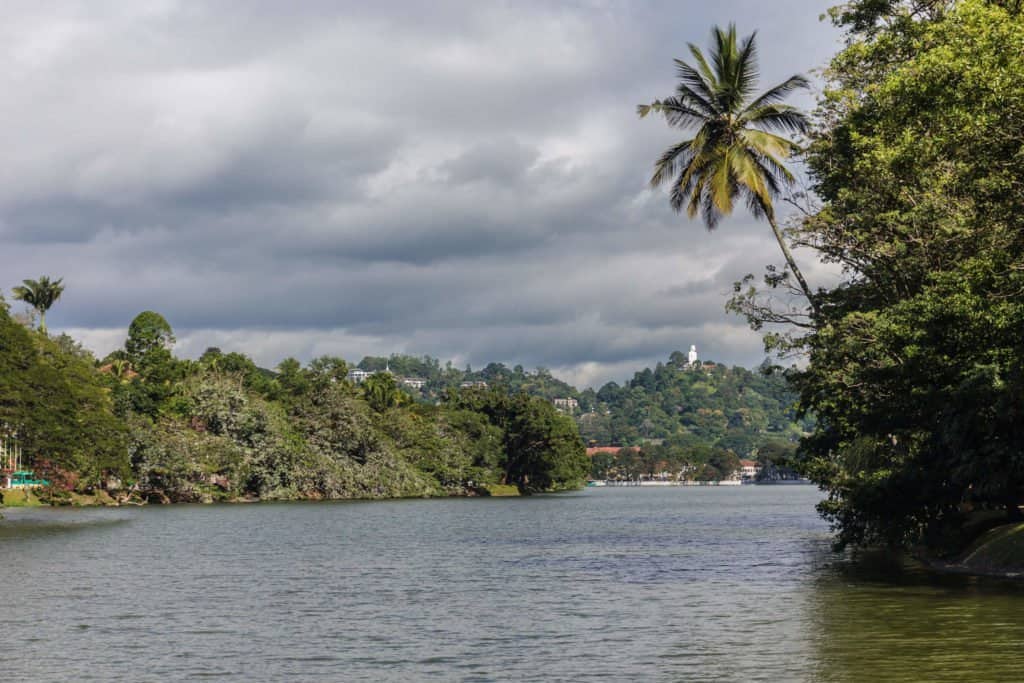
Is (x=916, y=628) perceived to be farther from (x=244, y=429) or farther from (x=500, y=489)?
(x=500, y=489)

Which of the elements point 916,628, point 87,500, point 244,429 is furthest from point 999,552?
point 244,429

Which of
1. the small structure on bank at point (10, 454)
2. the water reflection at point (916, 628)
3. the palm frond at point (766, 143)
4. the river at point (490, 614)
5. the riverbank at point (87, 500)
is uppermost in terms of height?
the palm frond at point (766, 143)

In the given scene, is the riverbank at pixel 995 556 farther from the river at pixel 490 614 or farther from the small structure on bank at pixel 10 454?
the small structure on bank at pixel 10 454

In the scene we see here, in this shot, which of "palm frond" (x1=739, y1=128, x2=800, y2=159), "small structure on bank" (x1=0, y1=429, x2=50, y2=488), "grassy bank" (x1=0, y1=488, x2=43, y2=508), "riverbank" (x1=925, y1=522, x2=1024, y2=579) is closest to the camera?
"riverbank" (x1=925, y1=522, x2=1024, y2=579)

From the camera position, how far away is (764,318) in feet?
145

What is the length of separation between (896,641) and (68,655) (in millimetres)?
16559

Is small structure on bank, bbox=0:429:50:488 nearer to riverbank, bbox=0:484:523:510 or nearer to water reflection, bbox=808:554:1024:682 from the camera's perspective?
riverbank, bbox=0:484:523:510

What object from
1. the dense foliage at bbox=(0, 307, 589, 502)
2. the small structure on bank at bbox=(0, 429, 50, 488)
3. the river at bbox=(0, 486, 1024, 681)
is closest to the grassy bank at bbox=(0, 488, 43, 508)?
the dense foliage at bbox=(0, 307, 589, 502)

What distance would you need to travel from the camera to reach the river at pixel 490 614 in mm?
21438

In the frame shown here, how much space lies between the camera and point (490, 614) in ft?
98.5

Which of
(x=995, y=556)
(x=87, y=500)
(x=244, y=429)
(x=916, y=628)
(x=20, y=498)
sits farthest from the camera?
(x=244, y=429)

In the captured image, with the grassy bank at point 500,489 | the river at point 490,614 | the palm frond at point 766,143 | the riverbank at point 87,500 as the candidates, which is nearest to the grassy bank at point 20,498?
the riverbank at point 87,500

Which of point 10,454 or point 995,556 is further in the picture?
point 10,454

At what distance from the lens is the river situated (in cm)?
2144
